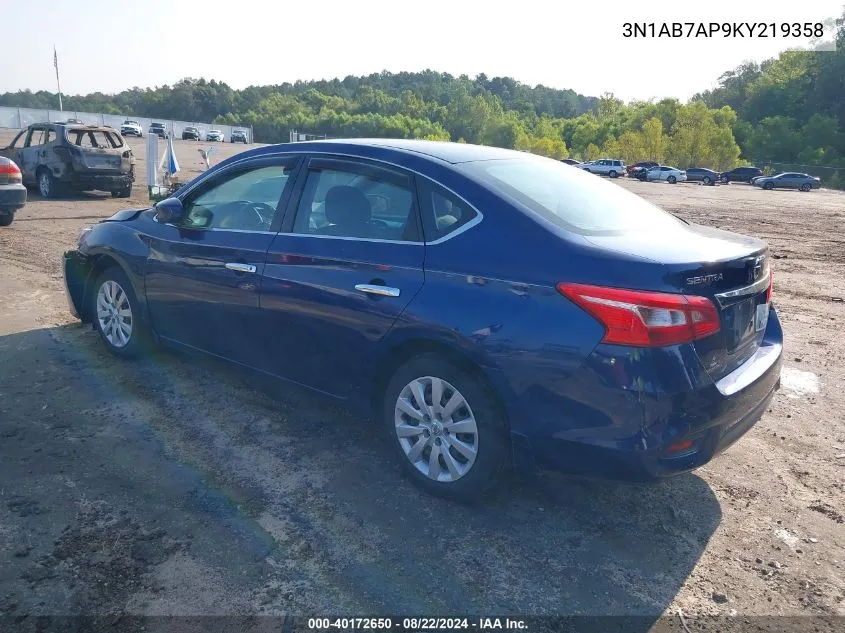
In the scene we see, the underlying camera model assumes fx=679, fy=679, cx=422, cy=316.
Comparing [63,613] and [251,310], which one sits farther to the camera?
[251,310]

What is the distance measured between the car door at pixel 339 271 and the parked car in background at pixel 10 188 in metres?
8.94

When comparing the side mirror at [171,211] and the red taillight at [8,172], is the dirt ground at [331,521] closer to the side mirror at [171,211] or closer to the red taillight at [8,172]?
the side mirror at [171,211]

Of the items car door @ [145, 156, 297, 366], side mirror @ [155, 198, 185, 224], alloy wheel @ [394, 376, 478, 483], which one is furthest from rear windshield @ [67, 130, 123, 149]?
alloy wheel @ [394, 376, 478, 483]

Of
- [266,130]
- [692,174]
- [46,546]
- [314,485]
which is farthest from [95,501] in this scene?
[266,130]

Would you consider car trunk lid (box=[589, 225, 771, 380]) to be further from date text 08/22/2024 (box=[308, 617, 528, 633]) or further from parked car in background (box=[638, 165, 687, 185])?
parked car in background (box=[638, 165, 687, 185])

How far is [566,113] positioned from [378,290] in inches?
6778

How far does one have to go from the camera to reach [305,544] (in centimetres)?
312

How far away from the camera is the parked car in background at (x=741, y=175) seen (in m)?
58.3

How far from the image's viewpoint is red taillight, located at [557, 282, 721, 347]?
281 cm

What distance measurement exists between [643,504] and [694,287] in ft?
4.35

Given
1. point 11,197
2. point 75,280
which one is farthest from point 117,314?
point 11,197

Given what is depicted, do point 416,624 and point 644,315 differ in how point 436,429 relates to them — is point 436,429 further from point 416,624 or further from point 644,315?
point 644,315

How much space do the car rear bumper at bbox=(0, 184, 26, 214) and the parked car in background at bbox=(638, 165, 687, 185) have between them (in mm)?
52136

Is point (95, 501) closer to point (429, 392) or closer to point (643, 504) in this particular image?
point (429, 392)
